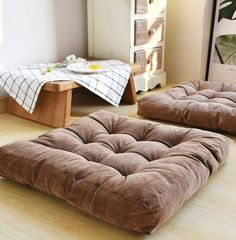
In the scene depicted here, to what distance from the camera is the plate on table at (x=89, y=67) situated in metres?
1.98

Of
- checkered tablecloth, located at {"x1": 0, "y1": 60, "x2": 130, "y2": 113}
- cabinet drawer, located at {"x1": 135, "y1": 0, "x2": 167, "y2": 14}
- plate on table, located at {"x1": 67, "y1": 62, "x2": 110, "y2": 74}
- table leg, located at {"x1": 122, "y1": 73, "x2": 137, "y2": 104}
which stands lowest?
table leg, located at {"x1": 122, "y1": 73, "x2": 137, "y2": 104}

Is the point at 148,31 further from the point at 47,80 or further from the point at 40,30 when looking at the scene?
the point at 47,80

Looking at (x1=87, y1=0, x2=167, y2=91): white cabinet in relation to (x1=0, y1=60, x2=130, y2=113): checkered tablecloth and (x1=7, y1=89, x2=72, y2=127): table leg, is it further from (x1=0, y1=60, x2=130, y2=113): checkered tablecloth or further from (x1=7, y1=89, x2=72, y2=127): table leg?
(x1=7, y1=89, x2=72, y2=127): table leg

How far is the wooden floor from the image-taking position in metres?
0.97

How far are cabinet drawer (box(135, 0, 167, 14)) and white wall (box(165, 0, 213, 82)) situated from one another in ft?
0.84

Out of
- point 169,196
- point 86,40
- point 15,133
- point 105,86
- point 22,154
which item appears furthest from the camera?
point 86,40

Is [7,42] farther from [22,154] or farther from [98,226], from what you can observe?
[98,226]

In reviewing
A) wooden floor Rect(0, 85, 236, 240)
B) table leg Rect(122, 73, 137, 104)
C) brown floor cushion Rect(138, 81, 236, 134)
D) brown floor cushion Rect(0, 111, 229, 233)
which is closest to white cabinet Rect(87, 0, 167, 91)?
table leg Rect(122, 73, 137, 104)

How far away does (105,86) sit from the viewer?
1.92 m

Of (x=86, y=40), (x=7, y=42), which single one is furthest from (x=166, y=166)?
(x=86, y=40)

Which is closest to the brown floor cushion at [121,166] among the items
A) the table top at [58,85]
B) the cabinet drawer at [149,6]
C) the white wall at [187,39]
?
the table top at [58,85]

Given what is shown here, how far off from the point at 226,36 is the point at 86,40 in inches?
38.4

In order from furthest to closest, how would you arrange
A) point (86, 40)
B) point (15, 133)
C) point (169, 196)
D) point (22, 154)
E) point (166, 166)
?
point (86, 40), point (15, 133), point (22, 154), point (166, 166), point (169, 196)

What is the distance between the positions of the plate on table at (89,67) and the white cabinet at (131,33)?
0.24 m
